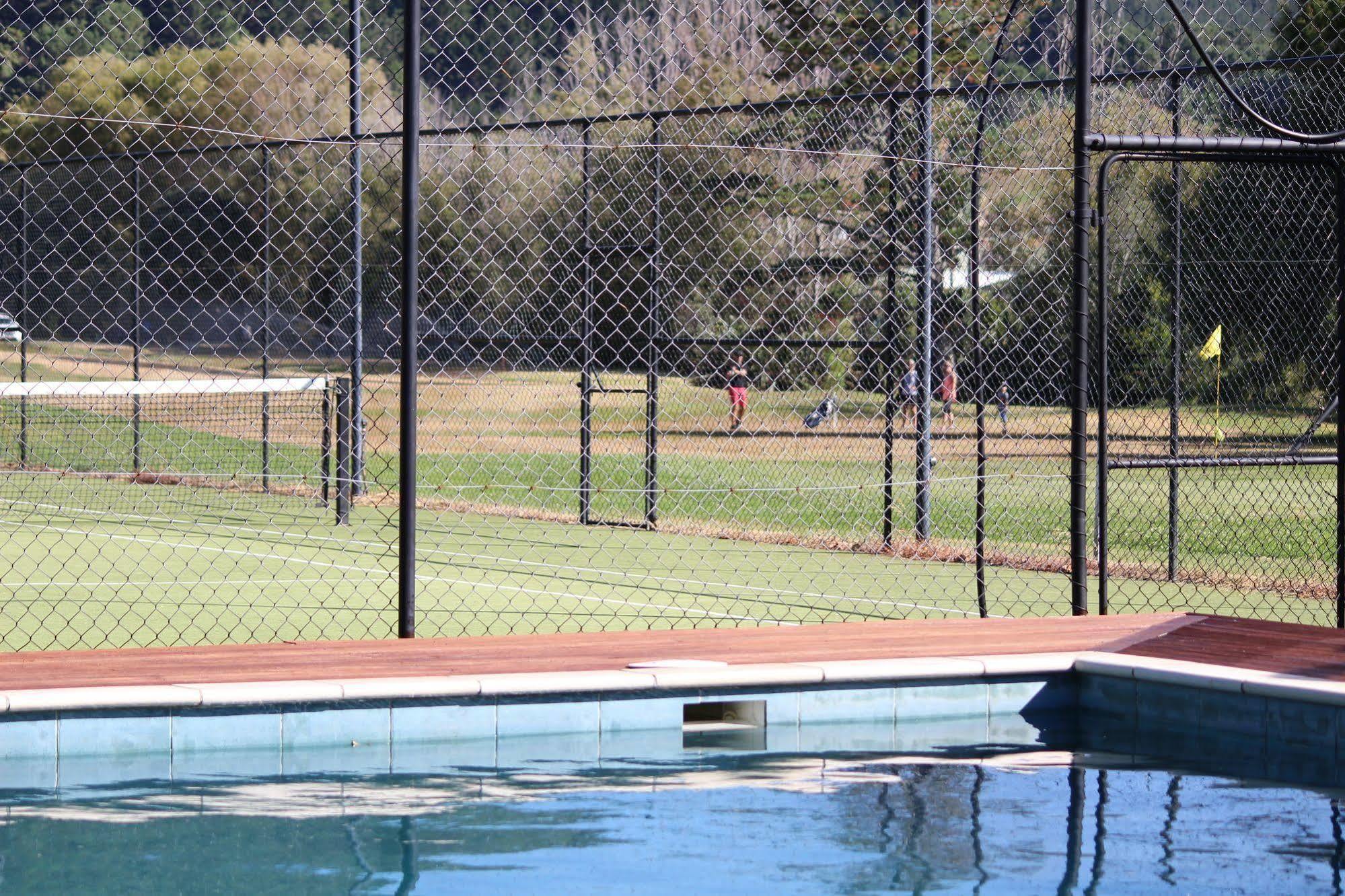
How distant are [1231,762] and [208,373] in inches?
441

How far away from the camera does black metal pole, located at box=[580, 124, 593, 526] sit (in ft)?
33.8

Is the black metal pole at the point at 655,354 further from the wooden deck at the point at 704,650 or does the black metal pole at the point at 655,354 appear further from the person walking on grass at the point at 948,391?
the wooden deck at the point at 704,650

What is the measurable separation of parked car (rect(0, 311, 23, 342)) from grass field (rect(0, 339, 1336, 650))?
45 centimetres

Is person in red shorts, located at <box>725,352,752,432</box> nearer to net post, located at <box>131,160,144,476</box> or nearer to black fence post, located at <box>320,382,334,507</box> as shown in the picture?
black fence post, located at <box>320,382,334,507</box>

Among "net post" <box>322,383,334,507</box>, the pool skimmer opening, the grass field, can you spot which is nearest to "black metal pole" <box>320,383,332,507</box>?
"net post" <box>322,383,334,507</box>

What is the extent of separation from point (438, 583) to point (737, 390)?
13.1 feet

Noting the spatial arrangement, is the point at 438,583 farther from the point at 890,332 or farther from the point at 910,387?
the point at 910,387

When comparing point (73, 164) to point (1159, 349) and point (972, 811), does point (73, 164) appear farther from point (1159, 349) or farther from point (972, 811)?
point (972, 811)

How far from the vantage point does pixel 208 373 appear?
567 inches

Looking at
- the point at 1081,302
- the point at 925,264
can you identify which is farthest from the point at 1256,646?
the point at 925,264

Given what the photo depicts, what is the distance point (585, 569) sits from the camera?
8742 mm

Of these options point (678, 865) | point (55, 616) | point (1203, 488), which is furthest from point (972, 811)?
point (1203, 488)

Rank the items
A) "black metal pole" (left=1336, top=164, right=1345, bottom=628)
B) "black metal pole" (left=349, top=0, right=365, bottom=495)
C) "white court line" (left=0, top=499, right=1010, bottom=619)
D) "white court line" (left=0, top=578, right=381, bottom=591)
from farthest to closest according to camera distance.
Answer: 1. "black metal pole" (left=349, top=0, right=365, bottom=495)
2. "white court line" (left=0, top=578, right=381, bottom=591)
3. "white court line" (left=0, top=499, right=1010, bottom=619)
4. "black metal pole" (left=1336, top=164, right=1345, bottom=628)

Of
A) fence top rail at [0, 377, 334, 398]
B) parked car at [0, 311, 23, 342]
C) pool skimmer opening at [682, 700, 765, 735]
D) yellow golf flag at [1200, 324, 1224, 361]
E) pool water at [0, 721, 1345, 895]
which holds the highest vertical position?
parked car at [0, 311, 23, 342]
